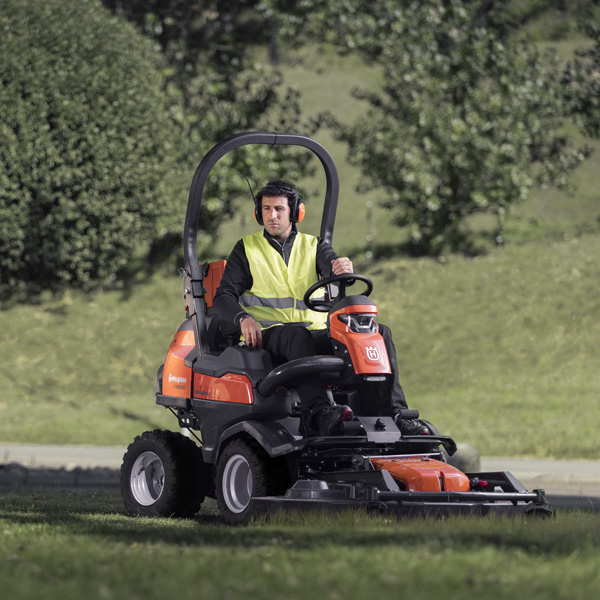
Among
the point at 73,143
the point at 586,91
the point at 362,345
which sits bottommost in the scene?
the point at 362,345

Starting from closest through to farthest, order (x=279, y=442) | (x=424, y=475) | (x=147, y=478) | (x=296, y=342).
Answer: (x=424, y=475) → (x=279, y=442) → (x=296, y=342) → (x=147, y=478)

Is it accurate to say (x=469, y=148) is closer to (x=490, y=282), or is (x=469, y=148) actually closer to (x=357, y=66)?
(x=490, y=282)

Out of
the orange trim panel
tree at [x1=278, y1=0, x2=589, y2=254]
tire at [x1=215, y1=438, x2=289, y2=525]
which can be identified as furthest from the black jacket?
tree at [x1=278, y1=0, x2=589, y2=254]

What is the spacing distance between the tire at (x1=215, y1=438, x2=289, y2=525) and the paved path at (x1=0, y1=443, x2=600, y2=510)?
5.21 metres

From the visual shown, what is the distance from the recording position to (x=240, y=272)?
810 cm

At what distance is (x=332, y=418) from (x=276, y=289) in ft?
4.77

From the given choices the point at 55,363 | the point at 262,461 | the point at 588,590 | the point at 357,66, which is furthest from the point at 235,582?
the point at 357,66

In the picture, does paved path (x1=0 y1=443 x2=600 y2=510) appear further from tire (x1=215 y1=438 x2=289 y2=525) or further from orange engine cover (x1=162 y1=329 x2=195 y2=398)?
tire (x1=215 y1=438 x2=289 y2=525)

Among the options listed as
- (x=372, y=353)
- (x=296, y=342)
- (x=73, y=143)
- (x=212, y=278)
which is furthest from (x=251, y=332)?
(x=73, y=143)

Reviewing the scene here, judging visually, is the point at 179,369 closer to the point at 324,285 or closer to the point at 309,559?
the point at 324,285

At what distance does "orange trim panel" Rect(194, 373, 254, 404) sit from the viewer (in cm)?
751

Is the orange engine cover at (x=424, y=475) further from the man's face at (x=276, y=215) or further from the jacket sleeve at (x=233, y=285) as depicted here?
the man's face at (x=276, y=215)

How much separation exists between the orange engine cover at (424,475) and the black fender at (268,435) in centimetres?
59

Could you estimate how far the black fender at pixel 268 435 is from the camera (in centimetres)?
700
